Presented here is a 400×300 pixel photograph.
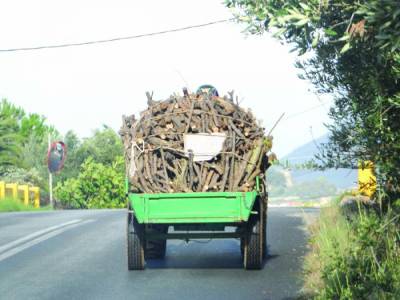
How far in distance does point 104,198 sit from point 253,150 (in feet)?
106

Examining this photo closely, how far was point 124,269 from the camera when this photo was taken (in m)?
11.9

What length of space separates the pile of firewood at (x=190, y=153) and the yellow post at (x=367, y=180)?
1505mm

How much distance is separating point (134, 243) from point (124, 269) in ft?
1.67

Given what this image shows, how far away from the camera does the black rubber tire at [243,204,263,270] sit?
38.0ft

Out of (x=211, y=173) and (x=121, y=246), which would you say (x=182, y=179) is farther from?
(x=121, y=246)

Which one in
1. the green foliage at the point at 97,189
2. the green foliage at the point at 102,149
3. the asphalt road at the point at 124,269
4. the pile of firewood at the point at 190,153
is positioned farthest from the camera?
the green foliage at the point at 102,149

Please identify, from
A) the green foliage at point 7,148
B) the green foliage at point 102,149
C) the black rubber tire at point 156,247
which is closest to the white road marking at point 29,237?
the black rubber tire at point 156,247

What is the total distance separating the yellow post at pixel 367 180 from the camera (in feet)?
33.3

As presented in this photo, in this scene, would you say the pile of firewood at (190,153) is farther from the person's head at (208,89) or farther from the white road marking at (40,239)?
the white road marking at (40,239)

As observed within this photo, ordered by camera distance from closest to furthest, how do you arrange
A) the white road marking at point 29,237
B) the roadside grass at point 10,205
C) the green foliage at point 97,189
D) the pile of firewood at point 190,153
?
the pile of firewood at point 190,153, the white road marking at point 29,237, the roadside grass at point 10,205, the green foliage at point 97,189

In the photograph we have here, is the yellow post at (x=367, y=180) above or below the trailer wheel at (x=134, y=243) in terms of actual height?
above

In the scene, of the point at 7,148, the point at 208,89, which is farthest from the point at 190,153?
the point at 7,148

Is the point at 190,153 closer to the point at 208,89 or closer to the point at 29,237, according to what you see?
the point at 208,89

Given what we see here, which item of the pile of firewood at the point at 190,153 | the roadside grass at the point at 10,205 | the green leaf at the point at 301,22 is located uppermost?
the green leaf at the point at 301,22
